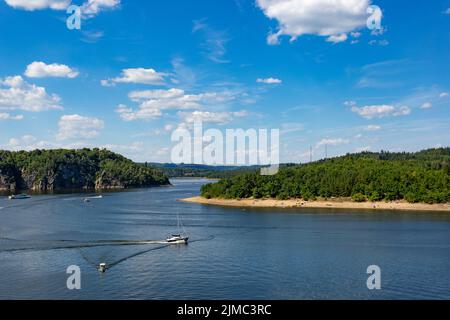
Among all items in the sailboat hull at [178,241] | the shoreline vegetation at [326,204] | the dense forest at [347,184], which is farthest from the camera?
the dense forest at [347,184]

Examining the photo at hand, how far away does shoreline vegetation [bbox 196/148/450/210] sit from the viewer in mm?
120562

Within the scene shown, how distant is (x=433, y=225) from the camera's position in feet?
271

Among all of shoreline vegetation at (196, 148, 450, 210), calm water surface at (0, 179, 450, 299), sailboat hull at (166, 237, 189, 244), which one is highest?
shoreline vegetation at (196, 148, 450, 210)

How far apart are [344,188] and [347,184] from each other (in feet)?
4.83

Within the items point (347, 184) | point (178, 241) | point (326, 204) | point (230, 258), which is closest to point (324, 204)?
point (326, 204)

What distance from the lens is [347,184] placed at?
129375 mm

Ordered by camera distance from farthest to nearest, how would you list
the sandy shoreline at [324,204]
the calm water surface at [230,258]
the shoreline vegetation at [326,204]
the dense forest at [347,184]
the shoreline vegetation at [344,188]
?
the dense forest at [347,184] < the shoreline vegetation at [344,188] < the shoreline vegetation at [326,204] < the sandy shoreline at [324,204] < the calm water surface at [230,258]

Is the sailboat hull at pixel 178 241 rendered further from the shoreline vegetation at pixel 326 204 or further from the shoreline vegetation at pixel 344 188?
the shoreline vegetation at pixel 344 188

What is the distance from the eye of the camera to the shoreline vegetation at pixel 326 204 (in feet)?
380

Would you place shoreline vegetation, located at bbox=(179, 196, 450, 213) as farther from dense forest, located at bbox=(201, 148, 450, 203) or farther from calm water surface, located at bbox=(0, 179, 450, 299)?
calm water surface, located at bbox=(0, 179, 450, 299)

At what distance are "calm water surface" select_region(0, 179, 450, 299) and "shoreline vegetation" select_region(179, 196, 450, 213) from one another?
25287 millimetres

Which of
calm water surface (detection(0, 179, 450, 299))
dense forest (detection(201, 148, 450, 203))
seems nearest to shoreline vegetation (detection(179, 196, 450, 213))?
dense forest (detection(201, 148, 450, 203))

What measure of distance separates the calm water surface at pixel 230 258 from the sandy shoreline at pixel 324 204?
2527cm

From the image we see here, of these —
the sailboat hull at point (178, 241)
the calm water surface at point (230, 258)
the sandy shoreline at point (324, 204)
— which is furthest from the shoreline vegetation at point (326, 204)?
the sailboat hull at point (178, 241)
